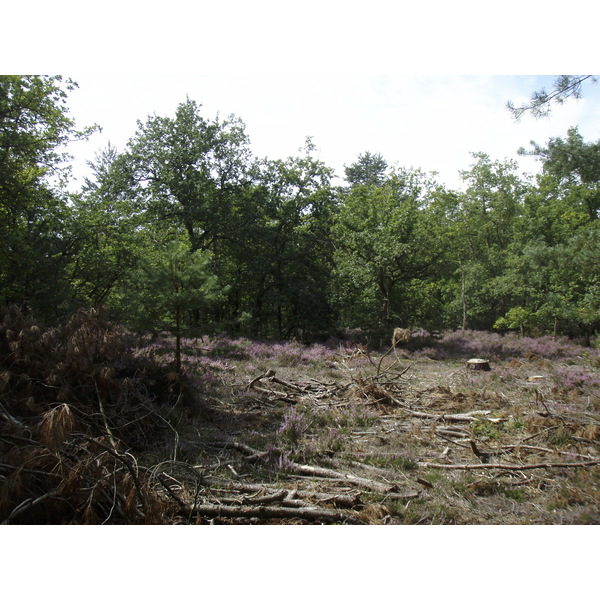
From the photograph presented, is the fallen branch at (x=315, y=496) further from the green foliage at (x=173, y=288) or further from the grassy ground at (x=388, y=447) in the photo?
the green foliage at (x=173, y=288)

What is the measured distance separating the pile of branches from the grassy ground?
0.46m

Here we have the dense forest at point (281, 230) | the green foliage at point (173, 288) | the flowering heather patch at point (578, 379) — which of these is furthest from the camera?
the dense forest at point (281, 230)

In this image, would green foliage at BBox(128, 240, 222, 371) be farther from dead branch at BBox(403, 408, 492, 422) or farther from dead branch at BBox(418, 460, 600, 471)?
dead branch at BBox(418, 460, 600, 471)

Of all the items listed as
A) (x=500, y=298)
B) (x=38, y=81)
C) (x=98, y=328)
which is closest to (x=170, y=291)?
(x=98, y=328)

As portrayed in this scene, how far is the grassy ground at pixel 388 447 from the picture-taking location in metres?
3.63

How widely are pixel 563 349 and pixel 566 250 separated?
902 cm

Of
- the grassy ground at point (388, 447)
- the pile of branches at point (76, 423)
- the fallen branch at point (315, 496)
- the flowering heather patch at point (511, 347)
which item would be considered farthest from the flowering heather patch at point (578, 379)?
the pile of branches at point (76, 423)

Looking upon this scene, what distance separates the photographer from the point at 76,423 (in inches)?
150

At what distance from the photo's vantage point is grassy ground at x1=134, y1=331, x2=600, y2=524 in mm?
3629

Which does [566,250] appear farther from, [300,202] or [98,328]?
[300,202]

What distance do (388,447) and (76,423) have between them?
409 cm

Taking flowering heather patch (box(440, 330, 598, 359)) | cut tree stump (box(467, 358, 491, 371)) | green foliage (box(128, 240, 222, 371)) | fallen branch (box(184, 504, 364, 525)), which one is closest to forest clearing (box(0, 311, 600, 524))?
fallen branch (box(184, 504, 364, 525))

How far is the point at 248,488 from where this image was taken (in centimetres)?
388

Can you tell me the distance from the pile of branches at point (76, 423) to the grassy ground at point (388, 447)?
0.46 metres
